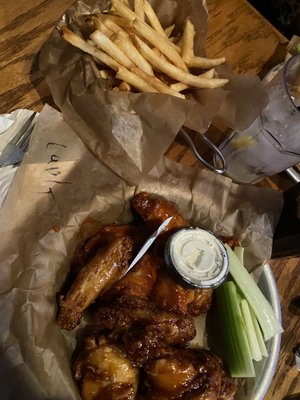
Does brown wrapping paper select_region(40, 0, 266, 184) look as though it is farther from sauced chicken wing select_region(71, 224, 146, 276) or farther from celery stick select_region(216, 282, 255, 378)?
celery stick select_region(216, 282, 255, 378)

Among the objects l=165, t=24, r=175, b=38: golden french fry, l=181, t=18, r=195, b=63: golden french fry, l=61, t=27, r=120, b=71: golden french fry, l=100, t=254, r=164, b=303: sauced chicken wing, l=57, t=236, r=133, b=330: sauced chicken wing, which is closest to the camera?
l=57, t=236, r=133, b=330: sauced chicken wing

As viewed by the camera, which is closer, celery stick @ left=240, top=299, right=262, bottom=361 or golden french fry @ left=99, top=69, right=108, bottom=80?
celery stick @ left=240, top=299, right=262, bottom=361

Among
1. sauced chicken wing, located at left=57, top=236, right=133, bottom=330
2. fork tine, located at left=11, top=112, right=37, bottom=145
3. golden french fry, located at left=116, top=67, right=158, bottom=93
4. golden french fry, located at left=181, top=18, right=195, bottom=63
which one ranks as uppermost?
fork tine, located at left=11, top=112, right=37, bottom=145

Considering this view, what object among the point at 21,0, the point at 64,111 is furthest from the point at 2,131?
the point at 21,0

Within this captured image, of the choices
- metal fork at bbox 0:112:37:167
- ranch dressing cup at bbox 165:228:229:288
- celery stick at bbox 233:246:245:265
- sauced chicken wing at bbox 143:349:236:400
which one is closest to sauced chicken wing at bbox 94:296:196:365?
sauced chicken wing at bbox 143:349:236:400

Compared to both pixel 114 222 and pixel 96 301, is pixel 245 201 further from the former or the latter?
pixel 96 301

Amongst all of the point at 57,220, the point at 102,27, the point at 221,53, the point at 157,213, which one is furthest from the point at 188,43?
the point at 57,220
